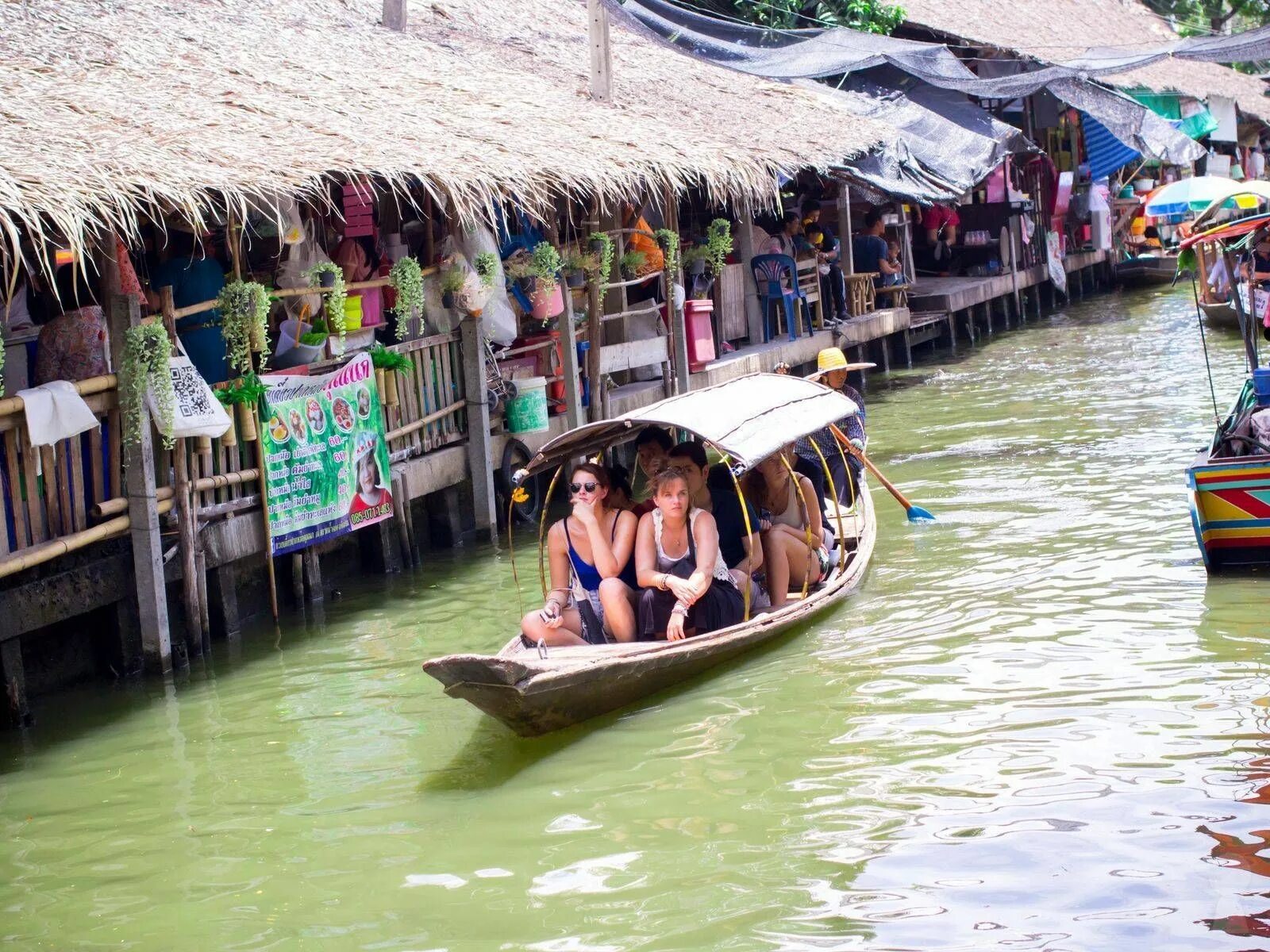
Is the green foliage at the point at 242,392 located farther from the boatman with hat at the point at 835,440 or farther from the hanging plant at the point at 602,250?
the hanging plant at the point at 602,250

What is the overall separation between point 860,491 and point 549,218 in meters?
4.10

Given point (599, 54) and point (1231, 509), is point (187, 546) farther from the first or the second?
point (599, 54)

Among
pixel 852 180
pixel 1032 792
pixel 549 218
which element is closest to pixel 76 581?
pixel 1032 792

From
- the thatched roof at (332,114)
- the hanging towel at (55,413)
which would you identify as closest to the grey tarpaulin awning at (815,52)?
the thatched roof at (332,114)

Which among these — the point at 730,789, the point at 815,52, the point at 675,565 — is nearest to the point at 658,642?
the point at 675,565

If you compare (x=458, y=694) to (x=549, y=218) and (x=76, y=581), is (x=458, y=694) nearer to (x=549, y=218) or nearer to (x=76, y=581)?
(x=76, y=581)

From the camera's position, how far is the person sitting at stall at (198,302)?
31.8 ft

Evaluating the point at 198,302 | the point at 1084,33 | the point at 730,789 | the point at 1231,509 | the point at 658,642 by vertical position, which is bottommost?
the point at 730,789

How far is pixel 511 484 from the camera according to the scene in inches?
497

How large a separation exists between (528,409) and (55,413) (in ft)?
16.2

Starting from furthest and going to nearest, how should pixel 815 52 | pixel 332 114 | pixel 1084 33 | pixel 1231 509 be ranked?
1. pixel 1084 33
2. pixel 815 52
3. pixel 332 114
4. pixel 1231 509

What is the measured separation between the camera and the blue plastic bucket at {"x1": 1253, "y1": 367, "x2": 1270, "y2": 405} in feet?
32.0

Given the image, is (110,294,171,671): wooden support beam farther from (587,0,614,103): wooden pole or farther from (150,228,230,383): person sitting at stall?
(587,0,614,103): wooden pole

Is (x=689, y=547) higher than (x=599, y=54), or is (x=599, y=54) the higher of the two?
(x=599, y=54)
